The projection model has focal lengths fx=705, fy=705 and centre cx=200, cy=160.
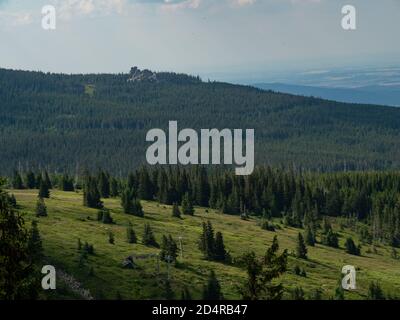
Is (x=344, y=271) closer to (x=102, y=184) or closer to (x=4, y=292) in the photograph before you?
(x=102, y=184)

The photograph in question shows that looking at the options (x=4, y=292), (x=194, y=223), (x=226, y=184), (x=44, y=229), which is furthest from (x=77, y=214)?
(x=4, y=292)

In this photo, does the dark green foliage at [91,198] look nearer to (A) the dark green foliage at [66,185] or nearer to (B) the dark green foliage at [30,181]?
(B) the dark green foliage at [30,181]

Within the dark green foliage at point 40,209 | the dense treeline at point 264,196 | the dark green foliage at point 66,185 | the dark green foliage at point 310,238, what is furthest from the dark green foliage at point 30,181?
the dark green foliage at point 310,238

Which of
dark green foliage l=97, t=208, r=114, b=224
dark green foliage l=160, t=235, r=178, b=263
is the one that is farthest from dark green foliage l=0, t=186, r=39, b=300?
dark green foliage l=97, t=208, r=114, b=224

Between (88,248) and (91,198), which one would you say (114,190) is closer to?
(91,198)

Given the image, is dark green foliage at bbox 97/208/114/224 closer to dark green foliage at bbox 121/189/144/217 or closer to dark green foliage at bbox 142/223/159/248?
dark green foliage at bbox 121/189/144/217

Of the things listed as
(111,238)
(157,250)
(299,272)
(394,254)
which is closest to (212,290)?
(157,250)
